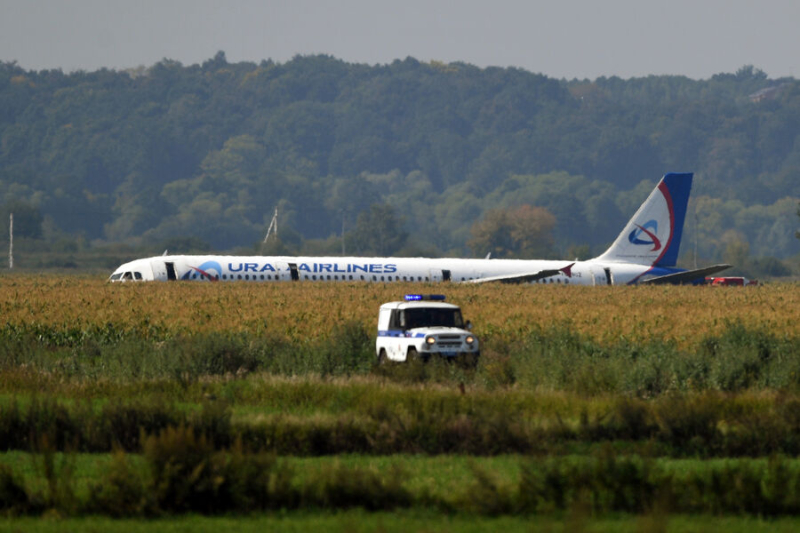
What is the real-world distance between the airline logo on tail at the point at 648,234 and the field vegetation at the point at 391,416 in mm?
29050

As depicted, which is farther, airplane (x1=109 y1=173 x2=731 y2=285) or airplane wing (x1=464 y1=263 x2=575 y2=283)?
airplane wing (x1=464 y1=263 x2=575 y2=283)

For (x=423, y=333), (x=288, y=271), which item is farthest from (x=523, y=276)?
(x=423, y=333)

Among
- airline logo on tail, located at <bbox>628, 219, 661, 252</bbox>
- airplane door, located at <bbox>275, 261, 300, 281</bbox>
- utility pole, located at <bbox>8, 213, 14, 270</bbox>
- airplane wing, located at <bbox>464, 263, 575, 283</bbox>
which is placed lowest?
airplane wing, located at <bbox>464, 263, 575, 283</bbox>

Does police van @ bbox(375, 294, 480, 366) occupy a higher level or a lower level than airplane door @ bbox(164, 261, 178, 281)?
lower

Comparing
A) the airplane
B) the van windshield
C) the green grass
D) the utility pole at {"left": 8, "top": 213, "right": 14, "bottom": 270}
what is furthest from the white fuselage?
the utility pole at {"left": 8, "top": 213, "right": 14, "bottom": 270}

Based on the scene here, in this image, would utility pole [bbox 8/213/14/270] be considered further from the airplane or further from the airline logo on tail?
the airline logo on tail

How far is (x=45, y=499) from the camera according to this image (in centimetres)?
1706

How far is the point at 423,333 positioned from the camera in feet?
107

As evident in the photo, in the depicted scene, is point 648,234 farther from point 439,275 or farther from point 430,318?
point 430,318

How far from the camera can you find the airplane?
72438 millimetres

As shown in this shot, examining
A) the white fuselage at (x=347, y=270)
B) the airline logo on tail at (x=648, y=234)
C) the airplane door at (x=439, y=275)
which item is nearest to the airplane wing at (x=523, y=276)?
the white fuselage at (x=347, y=270)

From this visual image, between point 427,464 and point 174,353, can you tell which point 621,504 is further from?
point 174,353

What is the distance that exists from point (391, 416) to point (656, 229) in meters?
59.9

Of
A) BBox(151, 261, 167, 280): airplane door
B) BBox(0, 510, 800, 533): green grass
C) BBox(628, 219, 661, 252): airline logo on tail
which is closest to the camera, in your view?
BBox(0, 510, 800, 533): green grass
